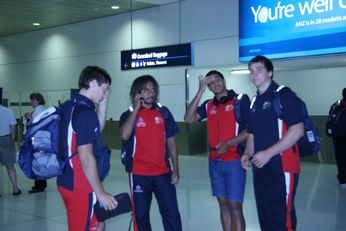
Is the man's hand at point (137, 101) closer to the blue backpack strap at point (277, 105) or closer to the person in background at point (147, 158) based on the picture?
the person in background at point (147, 158)

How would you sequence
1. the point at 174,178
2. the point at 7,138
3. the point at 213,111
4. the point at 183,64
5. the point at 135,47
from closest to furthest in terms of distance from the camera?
the point at 174,178, the point at 213,111, the point at 7,138, the point at 183,64, the point at 135,47

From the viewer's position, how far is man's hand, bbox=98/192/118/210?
2770 millimetres

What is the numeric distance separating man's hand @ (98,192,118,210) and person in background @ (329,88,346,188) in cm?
578

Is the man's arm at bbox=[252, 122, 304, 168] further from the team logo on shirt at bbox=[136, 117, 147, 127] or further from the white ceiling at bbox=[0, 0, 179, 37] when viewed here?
the white ceiling at bbox=[0, 0, 179, 37]

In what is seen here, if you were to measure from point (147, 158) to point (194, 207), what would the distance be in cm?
265

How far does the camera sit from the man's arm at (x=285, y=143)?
3.16 metres

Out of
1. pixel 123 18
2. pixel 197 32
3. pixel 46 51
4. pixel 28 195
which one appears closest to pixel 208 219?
pixel 28 195

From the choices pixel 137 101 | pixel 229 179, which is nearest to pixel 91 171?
pixel 137 101

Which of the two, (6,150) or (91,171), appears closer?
(91,171)

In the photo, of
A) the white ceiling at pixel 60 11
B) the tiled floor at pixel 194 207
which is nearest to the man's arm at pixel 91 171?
the tiled floor at pixel 194 207

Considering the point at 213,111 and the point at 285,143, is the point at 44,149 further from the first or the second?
the point at 213,111

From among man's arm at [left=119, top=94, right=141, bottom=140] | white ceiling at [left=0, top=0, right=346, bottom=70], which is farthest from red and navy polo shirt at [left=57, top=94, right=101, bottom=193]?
white ceiling at [left=0, top=0, right=346, bottom=70]

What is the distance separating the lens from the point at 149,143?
3.82m

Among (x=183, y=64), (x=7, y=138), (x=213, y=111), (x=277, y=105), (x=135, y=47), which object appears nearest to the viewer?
(x=277, y=105)
